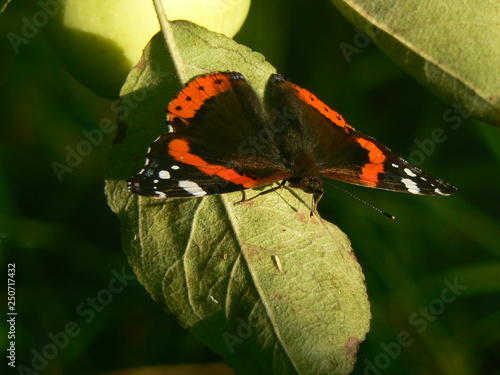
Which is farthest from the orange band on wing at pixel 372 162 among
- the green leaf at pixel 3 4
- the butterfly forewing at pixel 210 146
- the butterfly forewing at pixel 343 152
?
the green leaf at pixel 3 4

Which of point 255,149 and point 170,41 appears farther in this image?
point 255,149

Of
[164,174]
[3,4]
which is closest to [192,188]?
[164,174]

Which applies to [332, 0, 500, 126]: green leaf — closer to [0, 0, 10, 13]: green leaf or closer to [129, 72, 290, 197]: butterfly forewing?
[129, 72, 290, 197]: butterfly forewing

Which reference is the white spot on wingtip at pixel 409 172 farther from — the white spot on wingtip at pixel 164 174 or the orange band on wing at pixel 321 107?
the white spot on wingtip at pixel 164 174

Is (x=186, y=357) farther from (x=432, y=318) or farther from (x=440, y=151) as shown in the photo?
(x=440, y=151)

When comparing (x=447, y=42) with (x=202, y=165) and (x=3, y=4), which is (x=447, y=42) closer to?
(x=202, y=165)

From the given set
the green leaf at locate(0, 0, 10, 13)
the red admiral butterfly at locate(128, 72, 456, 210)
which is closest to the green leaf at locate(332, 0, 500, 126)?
the red admiral butterfly at locate(128, 72, 456, 210)

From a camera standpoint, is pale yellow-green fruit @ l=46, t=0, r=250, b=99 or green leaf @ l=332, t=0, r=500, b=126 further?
pale yellow-green fruit @ l=46, t=0, r=250, b=99
